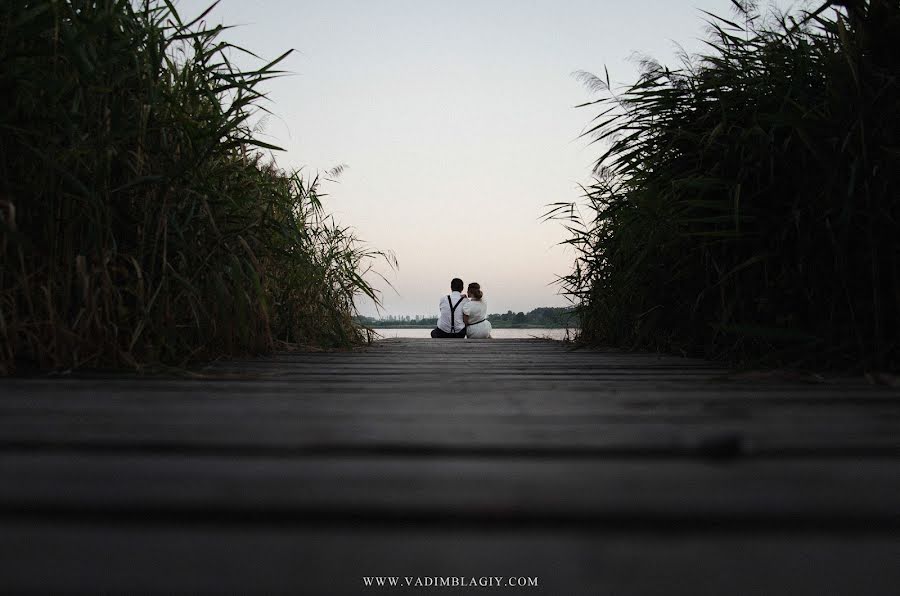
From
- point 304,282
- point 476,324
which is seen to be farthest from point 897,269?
point 476,324

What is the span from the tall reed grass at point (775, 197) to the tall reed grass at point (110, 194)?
4.71ft

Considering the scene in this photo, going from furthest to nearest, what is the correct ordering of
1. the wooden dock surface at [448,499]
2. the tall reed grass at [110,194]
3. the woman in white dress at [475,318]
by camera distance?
1. the woman in white dress at [475,318]
2. the tall reed grass at [110,194]
3. the wooden dock surface at [448,499]

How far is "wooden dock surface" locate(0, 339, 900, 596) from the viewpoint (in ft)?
1.37

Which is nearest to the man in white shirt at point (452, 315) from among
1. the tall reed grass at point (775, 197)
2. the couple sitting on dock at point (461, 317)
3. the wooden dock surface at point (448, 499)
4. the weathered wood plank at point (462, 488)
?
the couple sitting on dock at point (461, 317)

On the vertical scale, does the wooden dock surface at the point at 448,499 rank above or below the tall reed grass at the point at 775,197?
below

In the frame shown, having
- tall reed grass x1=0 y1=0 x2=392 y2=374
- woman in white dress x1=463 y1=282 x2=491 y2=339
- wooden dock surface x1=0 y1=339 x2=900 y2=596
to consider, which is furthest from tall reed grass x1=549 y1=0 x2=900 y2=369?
woman in white dress x1=463 y1=282 x2=491 y2=339

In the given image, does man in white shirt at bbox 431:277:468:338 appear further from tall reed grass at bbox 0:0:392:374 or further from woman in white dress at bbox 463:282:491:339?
tall reed grass at bbox 0:0:392:374

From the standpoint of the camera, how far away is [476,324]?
6219 millimetres

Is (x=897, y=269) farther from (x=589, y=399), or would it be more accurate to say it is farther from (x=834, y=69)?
(x=589, y=399)

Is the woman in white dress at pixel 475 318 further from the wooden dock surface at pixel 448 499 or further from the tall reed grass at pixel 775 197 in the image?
the wooden dock surface at pixel 448 499

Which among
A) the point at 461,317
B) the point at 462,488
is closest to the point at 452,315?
the point at 461,317

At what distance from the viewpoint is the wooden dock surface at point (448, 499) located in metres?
0.42

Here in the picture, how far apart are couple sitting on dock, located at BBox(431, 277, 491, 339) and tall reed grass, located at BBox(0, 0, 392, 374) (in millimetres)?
4394

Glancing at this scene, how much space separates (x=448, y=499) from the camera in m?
0.51
